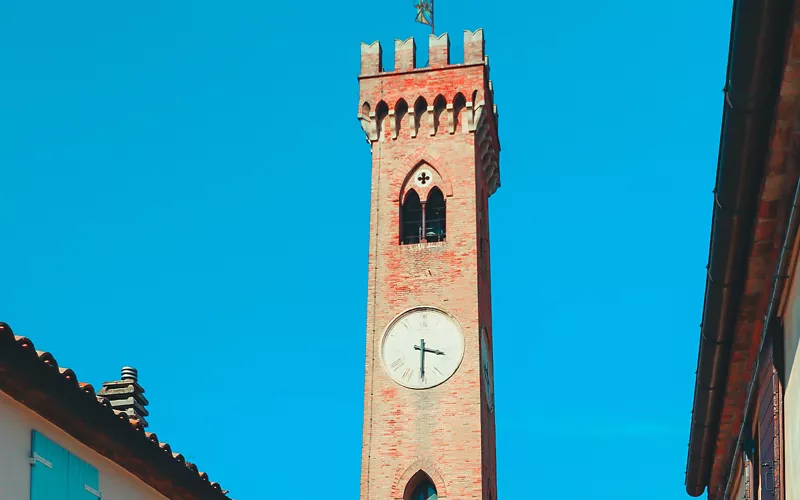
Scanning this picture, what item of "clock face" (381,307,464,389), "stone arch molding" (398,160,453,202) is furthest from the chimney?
"stone arch molding" (398,160,453,202)

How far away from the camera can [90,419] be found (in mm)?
11266

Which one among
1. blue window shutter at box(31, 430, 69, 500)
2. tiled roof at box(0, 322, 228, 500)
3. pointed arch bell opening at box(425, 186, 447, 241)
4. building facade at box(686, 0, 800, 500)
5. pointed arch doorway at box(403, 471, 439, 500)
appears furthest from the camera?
pointed arch bell opening at box(425, 186, 447, 241)

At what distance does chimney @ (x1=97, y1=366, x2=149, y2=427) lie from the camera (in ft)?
49.4

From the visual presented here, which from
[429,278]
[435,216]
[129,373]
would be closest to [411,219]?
[435,216]

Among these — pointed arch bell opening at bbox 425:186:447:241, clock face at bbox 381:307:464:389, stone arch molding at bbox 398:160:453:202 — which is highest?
stone arch molding at bbox 398:160:453:202

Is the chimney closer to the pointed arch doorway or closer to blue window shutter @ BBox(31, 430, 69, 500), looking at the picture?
blue window shutter @ BBox(31, 430, 69, 500)

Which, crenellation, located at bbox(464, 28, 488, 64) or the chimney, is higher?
crenellation, located at bbox(464, 28, 488, 64)

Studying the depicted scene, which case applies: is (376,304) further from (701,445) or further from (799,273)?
(799,273)

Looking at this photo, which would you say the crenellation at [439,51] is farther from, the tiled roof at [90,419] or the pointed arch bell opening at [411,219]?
the tiled roof at [90,419]

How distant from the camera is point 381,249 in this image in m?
34.1

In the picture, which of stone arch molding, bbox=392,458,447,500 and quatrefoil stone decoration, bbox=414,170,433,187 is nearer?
stone arch molding, bbox=392,458,447,500

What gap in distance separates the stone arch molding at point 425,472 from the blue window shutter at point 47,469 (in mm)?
20530

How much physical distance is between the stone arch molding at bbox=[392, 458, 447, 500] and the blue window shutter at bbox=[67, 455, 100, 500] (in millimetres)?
19902

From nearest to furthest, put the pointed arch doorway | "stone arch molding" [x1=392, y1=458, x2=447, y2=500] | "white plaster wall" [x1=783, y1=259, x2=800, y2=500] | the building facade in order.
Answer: the building facade
"white plaster wall" [x1=783, y1=259, x2=800, y2=500]
"stone arch molding" [x1=392, y1=458, x2=447, y2=500]
the pointed arch doorway
